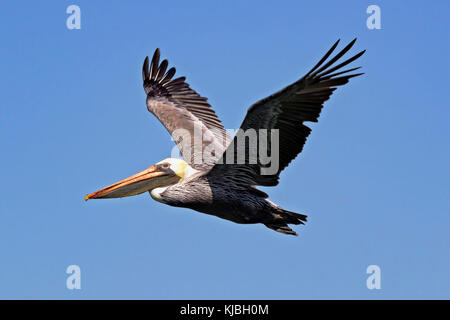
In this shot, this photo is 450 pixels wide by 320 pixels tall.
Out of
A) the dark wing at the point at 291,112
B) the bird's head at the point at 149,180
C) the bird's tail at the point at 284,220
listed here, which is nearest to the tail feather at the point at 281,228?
the bird's tail at the point at 284,220

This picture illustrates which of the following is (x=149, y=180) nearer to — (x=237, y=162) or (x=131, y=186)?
(x=131, y=186)

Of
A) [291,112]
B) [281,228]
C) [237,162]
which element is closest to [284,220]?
[281,228]

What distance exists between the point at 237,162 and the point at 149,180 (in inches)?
77.5

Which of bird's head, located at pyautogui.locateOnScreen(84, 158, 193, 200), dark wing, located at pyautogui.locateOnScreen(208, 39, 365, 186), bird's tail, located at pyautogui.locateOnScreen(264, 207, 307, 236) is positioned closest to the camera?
dark wing, located at pyautogui.locateOnScreen(208, 39, 365, 186)

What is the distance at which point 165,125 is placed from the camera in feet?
41.9

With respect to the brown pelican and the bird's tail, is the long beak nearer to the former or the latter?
the brown pelican

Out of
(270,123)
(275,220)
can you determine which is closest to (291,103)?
(270,123)

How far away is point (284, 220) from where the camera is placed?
10.4 metres

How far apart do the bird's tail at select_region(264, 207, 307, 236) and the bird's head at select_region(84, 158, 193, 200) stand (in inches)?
65.0

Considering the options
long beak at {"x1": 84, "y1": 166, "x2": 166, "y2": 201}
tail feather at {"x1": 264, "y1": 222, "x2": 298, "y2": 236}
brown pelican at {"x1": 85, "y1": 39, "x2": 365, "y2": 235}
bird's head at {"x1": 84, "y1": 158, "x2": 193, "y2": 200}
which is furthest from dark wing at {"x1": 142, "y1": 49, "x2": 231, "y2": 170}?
tail feather at {"x1": 264, "y1": 222, "x2": 298, "y2": 236}

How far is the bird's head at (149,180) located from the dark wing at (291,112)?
135 cm

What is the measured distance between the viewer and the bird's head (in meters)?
11.1

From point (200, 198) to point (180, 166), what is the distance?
1.04 m
